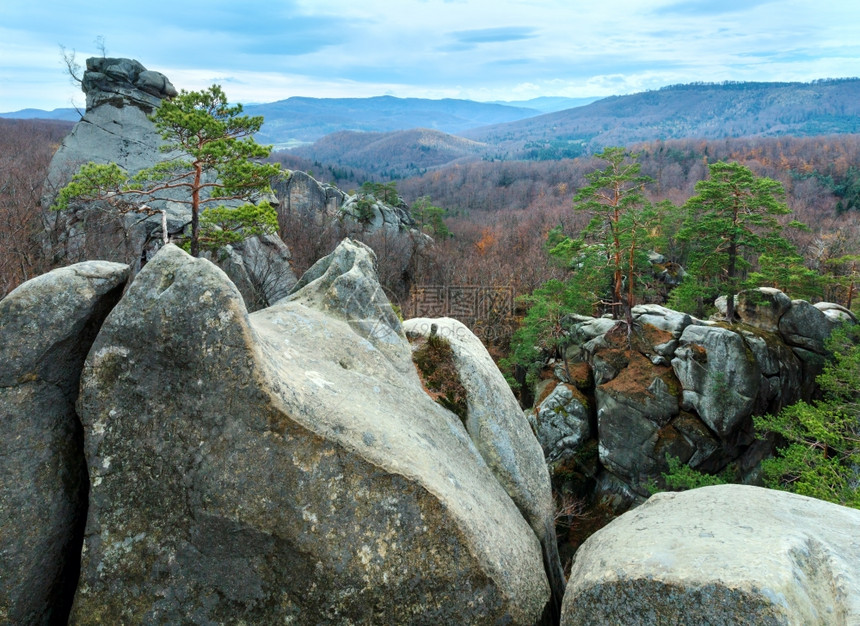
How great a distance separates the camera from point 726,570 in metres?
4.74

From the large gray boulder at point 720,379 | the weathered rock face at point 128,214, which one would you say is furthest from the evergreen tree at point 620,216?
the weathered rock face at point 128,214

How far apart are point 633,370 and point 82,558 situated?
22244 millimetres

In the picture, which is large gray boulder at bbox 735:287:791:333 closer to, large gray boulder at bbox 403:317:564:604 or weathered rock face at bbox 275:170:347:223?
large gray boulder at bbox 403:317:564:604

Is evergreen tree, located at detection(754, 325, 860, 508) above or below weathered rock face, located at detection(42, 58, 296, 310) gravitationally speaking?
below

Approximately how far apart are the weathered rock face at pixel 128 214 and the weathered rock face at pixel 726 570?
2211 cm

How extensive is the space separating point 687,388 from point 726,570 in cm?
1902

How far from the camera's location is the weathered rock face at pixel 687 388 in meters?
21.4

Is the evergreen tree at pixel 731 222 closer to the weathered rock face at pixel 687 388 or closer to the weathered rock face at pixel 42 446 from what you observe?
the weathered rock face at pixel 687 388

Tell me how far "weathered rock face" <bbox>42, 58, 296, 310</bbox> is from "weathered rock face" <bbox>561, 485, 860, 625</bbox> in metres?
22.1

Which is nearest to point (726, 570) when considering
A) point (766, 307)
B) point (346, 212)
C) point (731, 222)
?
point (731, 222)

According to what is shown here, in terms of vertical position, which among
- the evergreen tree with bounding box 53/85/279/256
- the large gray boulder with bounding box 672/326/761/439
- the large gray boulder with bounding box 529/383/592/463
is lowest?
the large gray boulder with bounding box 529/383/592/463

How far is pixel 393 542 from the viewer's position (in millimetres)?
5184

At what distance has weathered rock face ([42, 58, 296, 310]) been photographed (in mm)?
25234

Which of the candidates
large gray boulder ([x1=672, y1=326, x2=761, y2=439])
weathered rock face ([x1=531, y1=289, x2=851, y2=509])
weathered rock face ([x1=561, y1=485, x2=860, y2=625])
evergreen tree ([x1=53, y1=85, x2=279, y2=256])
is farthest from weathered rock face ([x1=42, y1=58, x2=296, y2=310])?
weathered rock face ([x1=561, y1=485, x2=860, y2=625])
